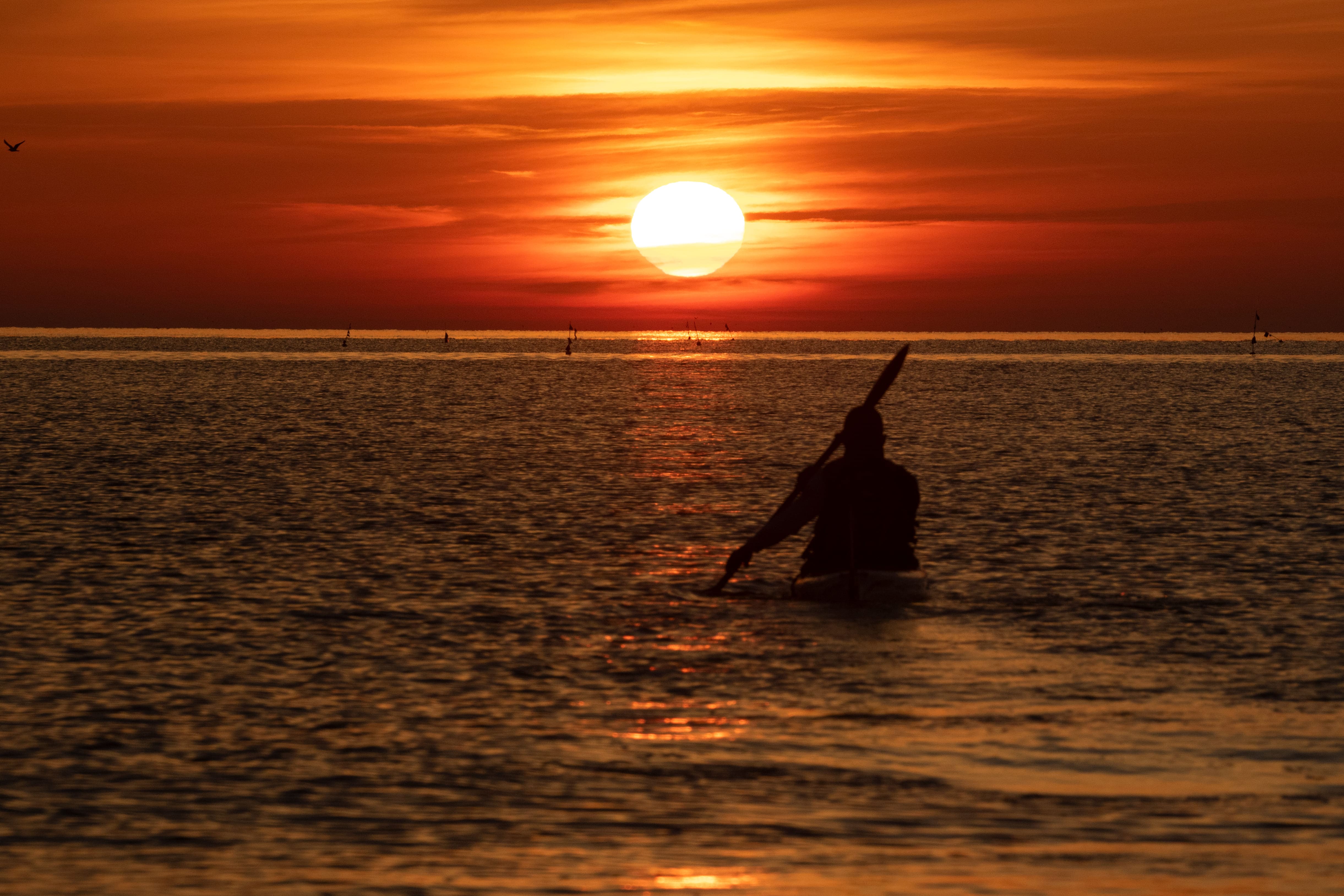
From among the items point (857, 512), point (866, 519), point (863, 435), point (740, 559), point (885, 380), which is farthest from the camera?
point (740, 559)

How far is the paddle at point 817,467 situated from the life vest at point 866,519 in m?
0.32

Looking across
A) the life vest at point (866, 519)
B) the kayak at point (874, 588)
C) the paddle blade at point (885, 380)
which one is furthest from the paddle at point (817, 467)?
the kayak at point (874, 588)

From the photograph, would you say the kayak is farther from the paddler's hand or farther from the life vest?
the paddler's hand

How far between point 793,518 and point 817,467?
1182 mm

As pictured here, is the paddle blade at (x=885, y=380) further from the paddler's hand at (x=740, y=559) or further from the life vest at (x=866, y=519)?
the paddler's hand at (x=740, y=559)

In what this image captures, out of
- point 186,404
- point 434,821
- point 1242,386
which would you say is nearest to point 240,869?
point 434,821

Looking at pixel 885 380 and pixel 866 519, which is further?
pixel 866 519

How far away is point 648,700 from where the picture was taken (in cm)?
2161

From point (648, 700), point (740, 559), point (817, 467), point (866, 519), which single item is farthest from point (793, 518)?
point (648, 700)

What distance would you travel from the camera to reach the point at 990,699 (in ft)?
69.9

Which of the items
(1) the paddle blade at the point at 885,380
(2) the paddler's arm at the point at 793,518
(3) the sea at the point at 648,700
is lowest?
(3) the sea at the point at 648,700

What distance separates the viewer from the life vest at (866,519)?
95.2 feet

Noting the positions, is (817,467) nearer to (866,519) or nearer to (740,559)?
(866,519)

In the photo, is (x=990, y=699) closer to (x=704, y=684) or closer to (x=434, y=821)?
(x=704, y=684)
